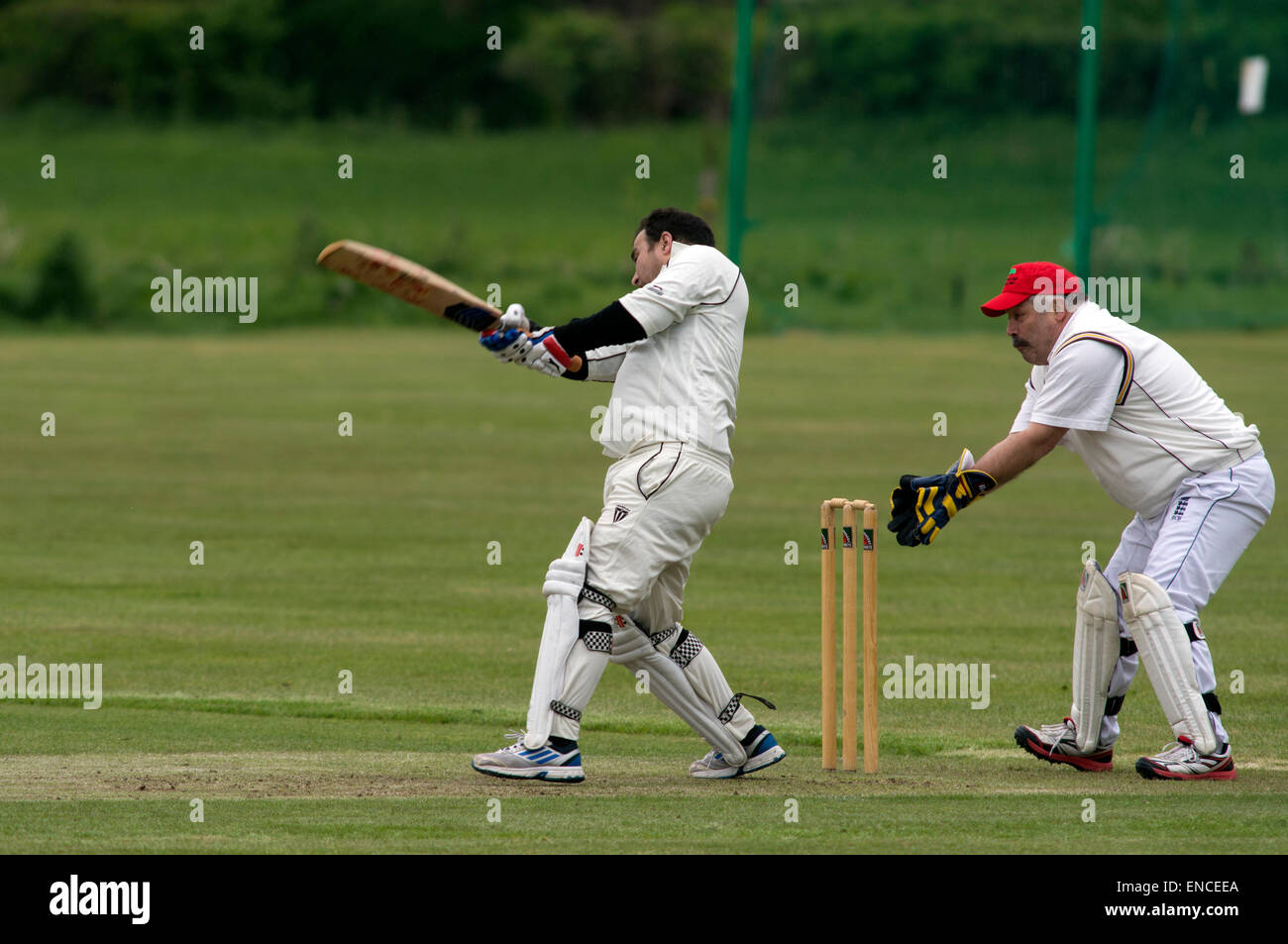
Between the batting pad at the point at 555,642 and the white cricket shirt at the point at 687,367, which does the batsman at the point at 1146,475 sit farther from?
the batting pad at the point at 555,642

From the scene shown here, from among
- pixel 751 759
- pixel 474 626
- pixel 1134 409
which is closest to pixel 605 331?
pixel 751 759

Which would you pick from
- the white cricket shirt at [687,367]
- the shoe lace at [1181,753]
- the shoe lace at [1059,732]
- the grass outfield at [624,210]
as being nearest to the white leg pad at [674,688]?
the white cricket shirt at [687,367]

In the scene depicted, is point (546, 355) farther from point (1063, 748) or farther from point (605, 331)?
point (1063, 748)

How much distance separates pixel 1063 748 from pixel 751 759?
1.31m

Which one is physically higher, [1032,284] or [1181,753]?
[1032,284]

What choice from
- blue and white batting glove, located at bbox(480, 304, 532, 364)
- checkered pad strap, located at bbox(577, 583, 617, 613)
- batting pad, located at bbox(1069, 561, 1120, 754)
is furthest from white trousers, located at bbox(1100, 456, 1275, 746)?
blue and white batting glove, located at bbox(480, 304, 532, 364)

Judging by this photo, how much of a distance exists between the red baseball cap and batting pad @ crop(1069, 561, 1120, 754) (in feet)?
3.65

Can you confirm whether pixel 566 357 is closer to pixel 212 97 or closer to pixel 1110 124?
pixel 1110 124

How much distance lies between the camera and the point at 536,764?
7.98m

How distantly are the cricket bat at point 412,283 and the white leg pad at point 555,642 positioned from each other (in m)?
A: 0.85

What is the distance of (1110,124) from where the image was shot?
118 ft

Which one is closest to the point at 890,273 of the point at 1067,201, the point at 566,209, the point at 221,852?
the point at 1067,201

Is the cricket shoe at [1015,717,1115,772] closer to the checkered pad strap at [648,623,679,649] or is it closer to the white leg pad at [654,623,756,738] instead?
the white leg pad at [654,623,756,738]

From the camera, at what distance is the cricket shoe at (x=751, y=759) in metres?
8.43
